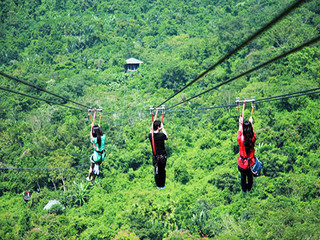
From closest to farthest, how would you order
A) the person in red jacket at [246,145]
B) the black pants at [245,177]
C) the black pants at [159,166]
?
the person in red jacket at [246,145] < the black pants at [245,177] < the black pants at [159,166]

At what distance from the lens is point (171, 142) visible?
3400cm

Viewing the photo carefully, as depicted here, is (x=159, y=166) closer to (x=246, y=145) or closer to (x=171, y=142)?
(x=246, y=145)

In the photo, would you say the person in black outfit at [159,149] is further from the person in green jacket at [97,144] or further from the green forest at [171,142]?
the person in green jacket at [97,144]

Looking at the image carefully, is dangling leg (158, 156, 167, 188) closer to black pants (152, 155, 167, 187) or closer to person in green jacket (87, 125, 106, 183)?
black pants (152, 155, 167, 187)

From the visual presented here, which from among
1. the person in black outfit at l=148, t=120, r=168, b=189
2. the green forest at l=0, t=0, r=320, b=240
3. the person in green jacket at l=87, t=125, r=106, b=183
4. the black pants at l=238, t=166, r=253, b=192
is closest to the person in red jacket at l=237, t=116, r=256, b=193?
the black pants at l=238, t=166, r=253, b=192

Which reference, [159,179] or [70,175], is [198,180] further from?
[159,179]

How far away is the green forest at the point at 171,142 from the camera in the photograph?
82.0 feet

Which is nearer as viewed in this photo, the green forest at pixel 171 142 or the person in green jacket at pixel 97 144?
the person in green jacket at pixel 97 144

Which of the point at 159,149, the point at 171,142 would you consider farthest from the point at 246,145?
the point at 171,142

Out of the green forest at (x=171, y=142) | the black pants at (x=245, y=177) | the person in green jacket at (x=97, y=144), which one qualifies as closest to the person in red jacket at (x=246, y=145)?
the black pants at (x=245, y=177)

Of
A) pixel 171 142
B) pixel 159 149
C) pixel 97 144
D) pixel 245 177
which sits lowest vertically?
pixel 245 177

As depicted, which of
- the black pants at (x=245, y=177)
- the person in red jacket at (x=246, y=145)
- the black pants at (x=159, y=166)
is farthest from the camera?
the black pants at (x=159, y=166)

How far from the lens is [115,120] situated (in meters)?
37.5

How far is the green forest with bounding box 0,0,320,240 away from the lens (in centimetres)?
2498
